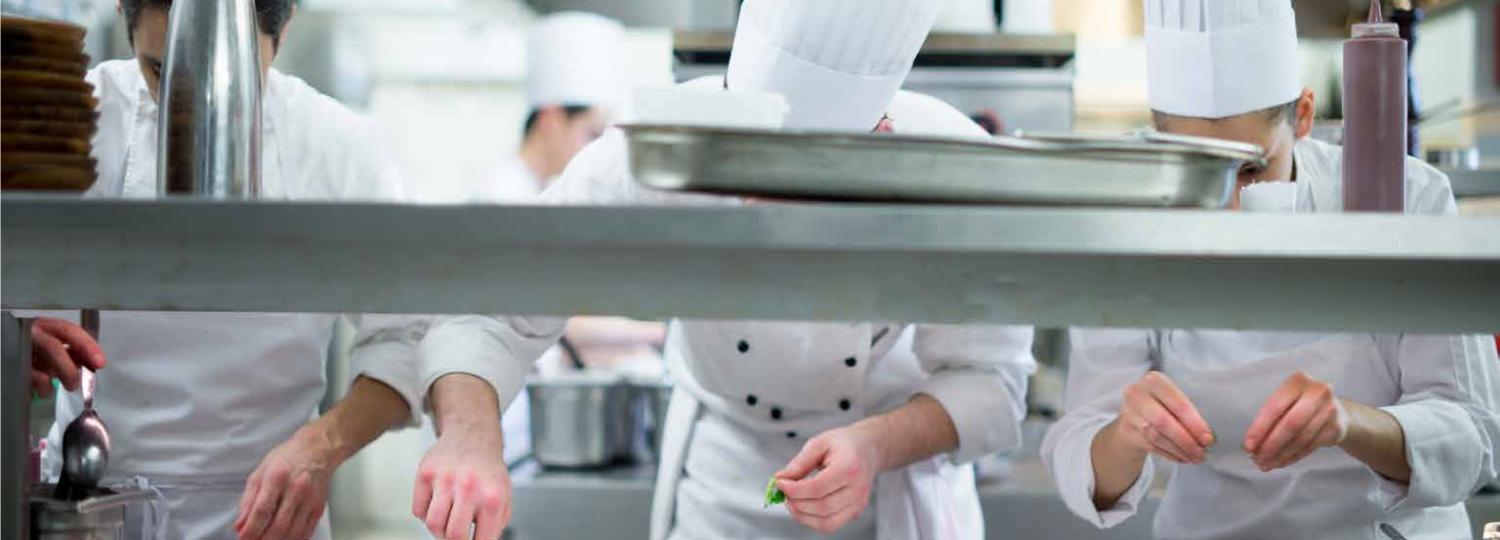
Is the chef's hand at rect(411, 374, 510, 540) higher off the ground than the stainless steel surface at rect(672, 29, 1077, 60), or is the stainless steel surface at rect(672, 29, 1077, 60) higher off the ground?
the stainless steel surface at rect(672, 29, 1077, 60)

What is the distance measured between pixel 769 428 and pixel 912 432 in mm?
313

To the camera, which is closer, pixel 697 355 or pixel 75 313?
pixel 75 313

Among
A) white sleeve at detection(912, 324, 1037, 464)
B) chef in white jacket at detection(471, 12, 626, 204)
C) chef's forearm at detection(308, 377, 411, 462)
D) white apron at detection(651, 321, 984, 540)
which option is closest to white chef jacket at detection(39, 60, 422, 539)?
chef's forearm at detection(308, 377, 411, 462)

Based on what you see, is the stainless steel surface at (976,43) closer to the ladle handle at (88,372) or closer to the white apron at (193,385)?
the white apron at (193,385)

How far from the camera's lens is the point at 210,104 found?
1219 millimetres

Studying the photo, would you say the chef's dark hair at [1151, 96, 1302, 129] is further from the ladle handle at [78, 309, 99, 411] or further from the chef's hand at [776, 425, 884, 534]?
the ladle handle at [78, 309, 99, 411]

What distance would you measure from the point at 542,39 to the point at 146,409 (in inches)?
144

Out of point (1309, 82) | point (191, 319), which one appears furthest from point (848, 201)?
point (1309, 82)

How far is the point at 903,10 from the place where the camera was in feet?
4.70

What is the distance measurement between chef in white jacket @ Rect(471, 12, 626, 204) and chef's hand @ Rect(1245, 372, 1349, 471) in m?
4.14

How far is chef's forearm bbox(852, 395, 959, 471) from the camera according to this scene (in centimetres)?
170

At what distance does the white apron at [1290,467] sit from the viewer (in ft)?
6.07

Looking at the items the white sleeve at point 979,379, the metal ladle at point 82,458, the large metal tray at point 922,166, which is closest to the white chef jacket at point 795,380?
the white sleeve at point 979,379

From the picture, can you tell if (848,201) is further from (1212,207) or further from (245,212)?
(245,212)
